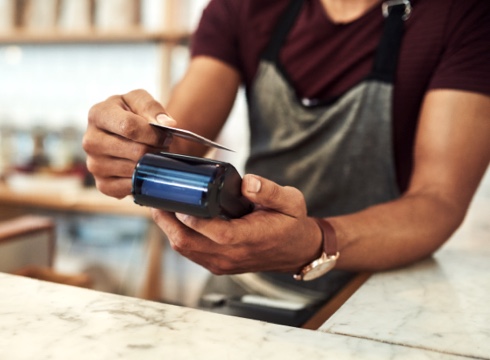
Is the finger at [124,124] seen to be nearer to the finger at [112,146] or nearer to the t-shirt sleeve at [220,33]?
the finger at [112,146]

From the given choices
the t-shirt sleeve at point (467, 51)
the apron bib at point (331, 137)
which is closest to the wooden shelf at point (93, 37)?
the apron bib at point (331, 137)

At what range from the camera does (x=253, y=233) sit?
0.68 m

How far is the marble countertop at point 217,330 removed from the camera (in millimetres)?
497

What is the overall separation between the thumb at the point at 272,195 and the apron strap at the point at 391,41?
57 centimetres

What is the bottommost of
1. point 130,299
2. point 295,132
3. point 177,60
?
point 130,299

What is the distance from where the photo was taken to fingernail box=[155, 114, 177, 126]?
30.5 inches

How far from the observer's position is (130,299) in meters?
0.64

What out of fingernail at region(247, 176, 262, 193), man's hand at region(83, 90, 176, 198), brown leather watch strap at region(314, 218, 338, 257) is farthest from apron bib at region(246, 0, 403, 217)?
fingernail at region(247, 176, 262, 193)

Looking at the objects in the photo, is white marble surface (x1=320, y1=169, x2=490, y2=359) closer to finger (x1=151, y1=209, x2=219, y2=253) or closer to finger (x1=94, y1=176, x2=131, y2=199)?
finger (x1=151, y1=209, x2=219, y2=253)

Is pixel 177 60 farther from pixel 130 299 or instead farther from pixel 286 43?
pixel 130 299

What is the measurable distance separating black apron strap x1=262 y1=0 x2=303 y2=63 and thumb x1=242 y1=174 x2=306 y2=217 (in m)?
0.67

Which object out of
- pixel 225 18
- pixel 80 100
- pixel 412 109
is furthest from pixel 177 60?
pixel 412 109

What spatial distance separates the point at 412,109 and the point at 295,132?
277 mm

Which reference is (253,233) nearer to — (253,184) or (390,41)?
(253,184)
